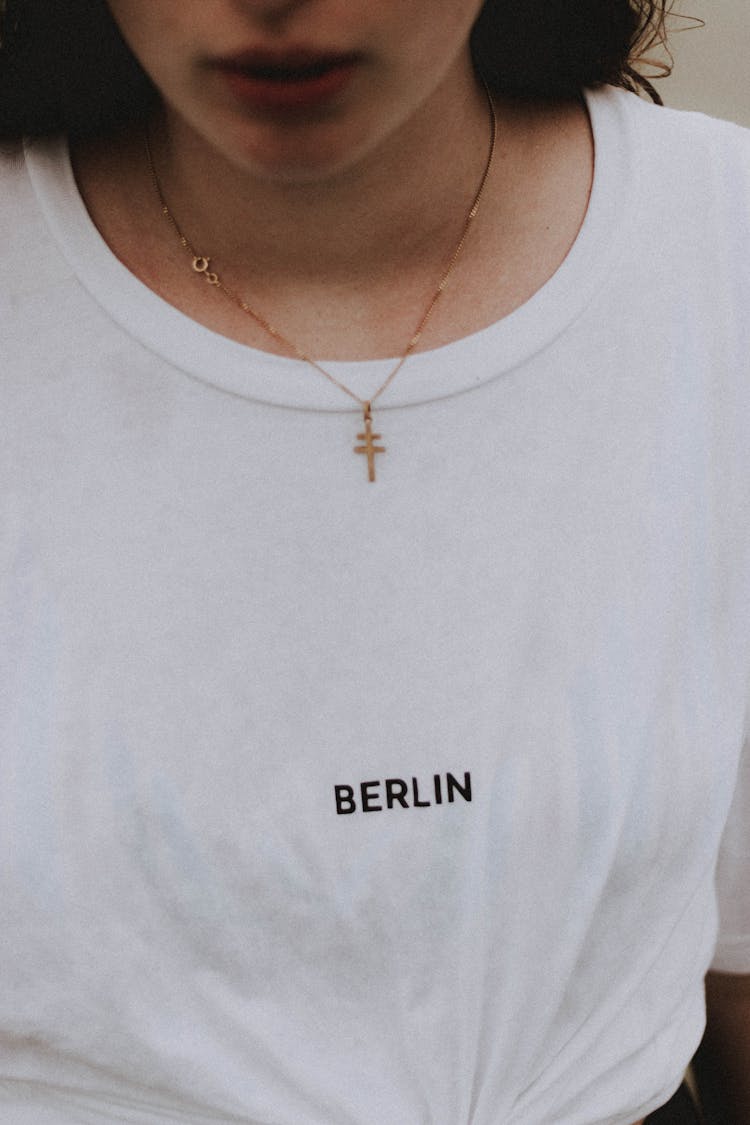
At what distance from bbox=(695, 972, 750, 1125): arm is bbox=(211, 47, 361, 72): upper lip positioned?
2.79 ft

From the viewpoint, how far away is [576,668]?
2.85ft

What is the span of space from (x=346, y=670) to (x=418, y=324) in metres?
0.24

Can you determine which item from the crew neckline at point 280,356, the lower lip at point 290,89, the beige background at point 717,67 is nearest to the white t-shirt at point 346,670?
the crew neckline at point 280,356

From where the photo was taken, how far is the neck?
2.86 feet

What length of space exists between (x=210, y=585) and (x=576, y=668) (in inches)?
9.8

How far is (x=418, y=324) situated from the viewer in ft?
2.94

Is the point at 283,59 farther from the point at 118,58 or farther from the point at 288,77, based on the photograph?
the point at 118,58

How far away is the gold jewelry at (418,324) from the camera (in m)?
0.86

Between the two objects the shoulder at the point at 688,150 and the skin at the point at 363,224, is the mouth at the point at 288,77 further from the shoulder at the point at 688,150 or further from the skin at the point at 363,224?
the shoulder at the point at 688,150

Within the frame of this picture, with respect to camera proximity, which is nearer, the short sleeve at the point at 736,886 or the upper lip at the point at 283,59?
the upper lip at the point at 283,59

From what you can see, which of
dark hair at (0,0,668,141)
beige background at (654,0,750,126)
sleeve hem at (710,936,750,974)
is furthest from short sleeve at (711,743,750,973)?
beige background at (654,0,750,126)

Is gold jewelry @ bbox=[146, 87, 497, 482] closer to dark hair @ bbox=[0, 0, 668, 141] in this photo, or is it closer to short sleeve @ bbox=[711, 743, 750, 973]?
dark hair @ bbox=[0, 0, 668, 141]

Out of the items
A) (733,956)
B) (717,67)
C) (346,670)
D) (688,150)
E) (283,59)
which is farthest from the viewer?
(717,67)

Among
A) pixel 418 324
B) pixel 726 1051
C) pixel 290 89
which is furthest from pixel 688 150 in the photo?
pixel 726 1051
